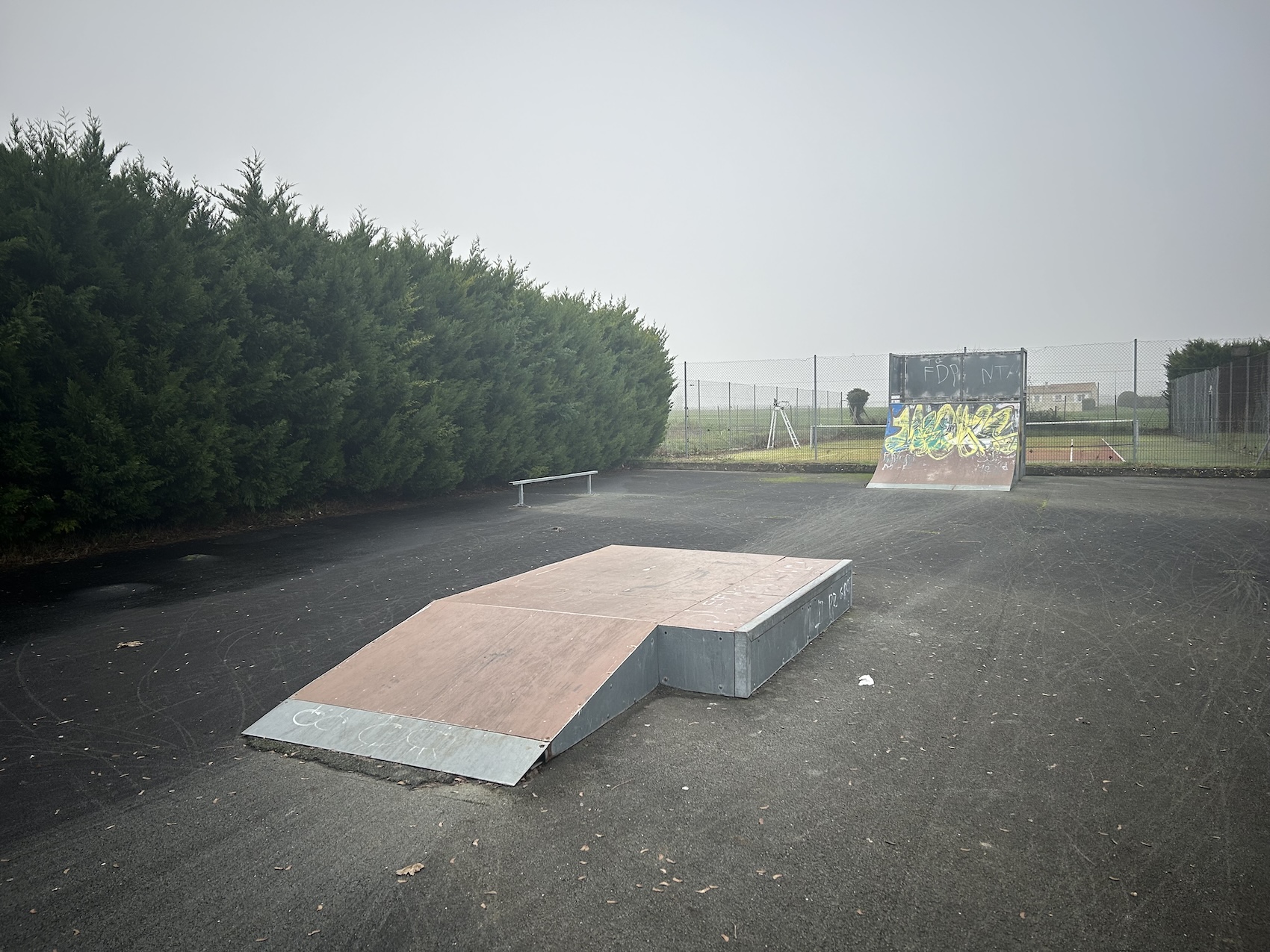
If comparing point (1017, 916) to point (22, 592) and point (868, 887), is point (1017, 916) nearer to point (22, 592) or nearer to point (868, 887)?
point (868, 887)

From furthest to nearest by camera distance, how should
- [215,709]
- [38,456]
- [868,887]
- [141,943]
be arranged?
[38,456] < [215,709] < [868,887] < [141,943]

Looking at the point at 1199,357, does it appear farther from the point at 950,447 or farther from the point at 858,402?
the point at 950,447

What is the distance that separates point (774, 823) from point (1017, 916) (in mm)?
867

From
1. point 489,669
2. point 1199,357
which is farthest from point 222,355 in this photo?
point 1199,357

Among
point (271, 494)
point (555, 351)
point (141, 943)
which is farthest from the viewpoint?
point (555, 351)

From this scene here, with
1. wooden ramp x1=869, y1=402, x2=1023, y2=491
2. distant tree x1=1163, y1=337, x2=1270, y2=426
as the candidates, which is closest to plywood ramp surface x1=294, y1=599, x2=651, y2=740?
wooden ramp x1=869, y1=402, x2=1023, y2=491

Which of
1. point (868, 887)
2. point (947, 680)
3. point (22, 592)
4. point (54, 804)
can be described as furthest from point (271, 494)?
point (868, 887)

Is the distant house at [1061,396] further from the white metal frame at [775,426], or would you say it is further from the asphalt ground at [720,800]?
the asphalt ground at [720,800]

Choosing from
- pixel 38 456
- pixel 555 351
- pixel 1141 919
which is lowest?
pixel 1141 919

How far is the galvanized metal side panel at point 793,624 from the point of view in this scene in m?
4.54

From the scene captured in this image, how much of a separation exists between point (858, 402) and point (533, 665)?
2292 cm

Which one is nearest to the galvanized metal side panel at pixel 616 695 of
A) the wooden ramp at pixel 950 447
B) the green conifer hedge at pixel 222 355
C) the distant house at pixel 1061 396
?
the green conifer hedge at pixel 222 355

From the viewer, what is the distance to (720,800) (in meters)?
3.32

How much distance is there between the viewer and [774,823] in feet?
10.3
